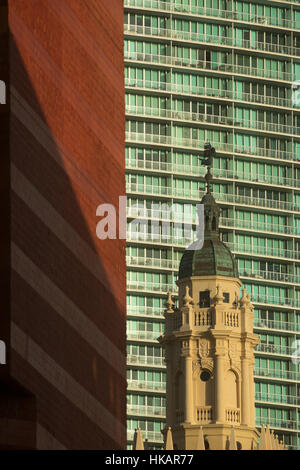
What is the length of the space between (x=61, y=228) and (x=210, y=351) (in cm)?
7106

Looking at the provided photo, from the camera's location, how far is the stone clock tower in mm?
163625

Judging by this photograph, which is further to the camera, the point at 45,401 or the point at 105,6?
the point at 105,6

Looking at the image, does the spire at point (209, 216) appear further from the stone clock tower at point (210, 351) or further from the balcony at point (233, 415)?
the balcony at point (233, 415)

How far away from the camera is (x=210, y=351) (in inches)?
6501

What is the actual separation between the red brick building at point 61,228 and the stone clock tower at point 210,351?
52.6 m

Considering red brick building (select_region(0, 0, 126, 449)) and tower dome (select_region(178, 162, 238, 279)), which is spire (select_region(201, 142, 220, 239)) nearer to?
tower dome (select_region(178, 162, 238, 279))

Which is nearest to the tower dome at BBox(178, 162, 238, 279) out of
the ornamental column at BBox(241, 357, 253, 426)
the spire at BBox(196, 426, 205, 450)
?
the ornamental column at BBox(241, 357, 253, 426)

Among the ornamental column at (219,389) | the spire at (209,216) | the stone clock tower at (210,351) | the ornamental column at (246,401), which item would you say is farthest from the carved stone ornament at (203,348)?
the spire at (209,216)

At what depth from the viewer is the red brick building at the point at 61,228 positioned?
84.8m

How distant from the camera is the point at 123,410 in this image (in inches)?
4350

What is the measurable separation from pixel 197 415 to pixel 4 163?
268 feet
